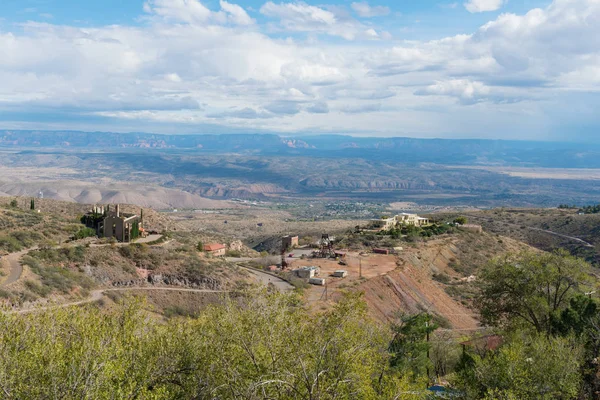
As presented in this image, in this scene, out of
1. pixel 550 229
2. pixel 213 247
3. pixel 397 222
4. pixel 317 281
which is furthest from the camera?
pixel 550 229

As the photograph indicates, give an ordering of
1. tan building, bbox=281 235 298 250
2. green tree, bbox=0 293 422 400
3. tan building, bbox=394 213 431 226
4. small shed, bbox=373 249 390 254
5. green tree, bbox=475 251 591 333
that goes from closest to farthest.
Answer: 1. green tree, bbox=0 293 422 400
2. green tree, bbox=475 251 591 333
3. small shed, bbox=373 249 390 254
4. tan building, bbox=281 235 298 250
5. tan building, bbox=394 213 431 226

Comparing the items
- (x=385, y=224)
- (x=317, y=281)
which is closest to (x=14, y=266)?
(x=317, y=281)

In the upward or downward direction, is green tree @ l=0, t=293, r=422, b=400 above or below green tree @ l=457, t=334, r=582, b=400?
above

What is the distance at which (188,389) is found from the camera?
16922 millimetres

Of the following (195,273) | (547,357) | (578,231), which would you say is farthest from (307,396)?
(578,231)

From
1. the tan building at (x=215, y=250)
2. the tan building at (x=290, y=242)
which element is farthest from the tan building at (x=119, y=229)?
the tan building at (x=290, y=242)

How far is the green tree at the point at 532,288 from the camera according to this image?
3159cm

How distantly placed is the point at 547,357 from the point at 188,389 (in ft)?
45.2

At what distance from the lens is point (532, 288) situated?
32.2 meters

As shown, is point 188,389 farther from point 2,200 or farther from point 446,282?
point 2,200

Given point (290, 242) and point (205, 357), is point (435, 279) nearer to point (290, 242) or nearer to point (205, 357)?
point (290, 242)

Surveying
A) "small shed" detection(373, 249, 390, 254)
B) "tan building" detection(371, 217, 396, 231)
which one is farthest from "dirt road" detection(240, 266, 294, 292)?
"tan building" detection(371, 217, 396, 231)

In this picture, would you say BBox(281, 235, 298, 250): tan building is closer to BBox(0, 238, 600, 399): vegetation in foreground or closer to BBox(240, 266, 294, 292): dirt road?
A: BBox(240, 266, 294, 292): dirt road

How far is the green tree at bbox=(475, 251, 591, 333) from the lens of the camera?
104 feet
